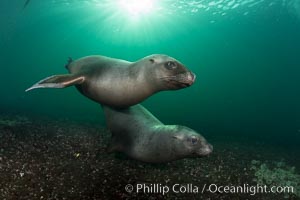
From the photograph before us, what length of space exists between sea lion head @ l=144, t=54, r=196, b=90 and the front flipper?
1.59 m

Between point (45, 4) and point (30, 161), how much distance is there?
23045 millimetres

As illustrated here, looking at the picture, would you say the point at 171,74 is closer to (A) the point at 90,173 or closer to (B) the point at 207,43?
(A) the point at 90,173

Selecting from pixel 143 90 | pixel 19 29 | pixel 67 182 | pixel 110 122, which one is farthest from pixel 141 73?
pixel 19 29

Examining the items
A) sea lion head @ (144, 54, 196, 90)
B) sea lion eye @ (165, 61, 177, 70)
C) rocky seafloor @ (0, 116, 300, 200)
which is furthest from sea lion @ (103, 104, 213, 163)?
sea lion eye @ (165, 61, 177, 70)

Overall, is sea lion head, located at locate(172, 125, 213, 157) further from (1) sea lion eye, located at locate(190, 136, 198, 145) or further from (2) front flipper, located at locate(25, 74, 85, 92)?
(2) front flipper, located at locate(25, 74, 85, 92)

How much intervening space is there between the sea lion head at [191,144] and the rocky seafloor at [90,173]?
66 centimetres

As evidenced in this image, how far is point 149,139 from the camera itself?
5.54 meters

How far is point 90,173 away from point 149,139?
130cm

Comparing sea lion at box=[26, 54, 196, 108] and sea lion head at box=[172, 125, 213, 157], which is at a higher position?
sea lion at box=[26, 54, 196, 108]

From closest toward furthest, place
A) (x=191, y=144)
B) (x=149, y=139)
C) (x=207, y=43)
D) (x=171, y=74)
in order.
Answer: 1. (x=171, y=74)
2. (x=191, y=144)
3. (x=149, y=139)
4. (x=207, y=43)

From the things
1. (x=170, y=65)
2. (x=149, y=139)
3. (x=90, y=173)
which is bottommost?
(x=90, y=173)

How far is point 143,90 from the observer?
5.14 m

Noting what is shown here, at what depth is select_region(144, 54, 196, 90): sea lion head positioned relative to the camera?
14.7ft

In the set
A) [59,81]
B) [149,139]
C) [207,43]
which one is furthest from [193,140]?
[207,43]
